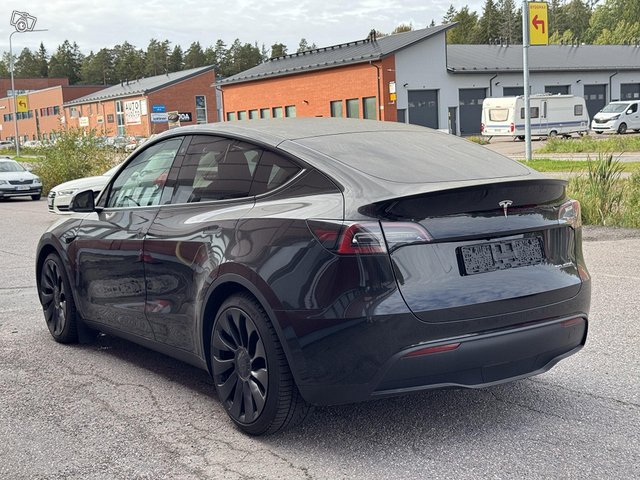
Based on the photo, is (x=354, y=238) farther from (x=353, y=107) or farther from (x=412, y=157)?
(x=353, y=107)

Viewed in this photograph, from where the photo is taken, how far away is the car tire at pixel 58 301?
20.2 feet

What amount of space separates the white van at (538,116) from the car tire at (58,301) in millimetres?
43194

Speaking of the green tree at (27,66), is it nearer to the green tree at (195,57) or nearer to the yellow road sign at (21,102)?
the green tree at (195,57)

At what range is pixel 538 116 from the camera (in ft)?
162

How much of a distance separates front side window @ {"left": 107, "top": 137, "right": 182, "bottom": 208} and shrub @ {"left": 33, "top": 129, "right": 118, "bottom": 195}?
22.8 metres

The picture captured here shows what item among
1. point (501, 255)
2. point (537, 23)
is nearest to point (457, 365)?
point (501, 255)

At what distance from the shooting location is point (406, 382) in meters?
3.77

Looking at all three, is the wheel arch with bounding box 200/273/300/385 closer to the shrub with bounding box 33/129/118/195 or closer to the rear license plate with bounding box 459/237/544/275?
the rear license plate with bounding box 459/237/544/275

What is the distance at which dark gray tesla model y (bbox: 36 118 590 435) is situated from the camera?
12.2 ft

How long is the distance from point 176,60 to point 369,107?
5241 inches

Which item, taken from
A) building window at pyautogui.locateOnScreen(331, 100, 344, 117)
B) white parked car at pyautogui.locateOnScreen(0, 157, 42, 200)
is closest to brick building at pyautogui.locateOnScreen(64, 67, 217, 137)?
building window at pyautogui.locateOnScreen(331, 100, 344, 117)

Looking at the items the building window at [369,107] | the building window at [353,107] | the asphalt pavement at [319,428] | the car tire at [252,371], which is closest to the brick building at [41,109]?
the building window at [353,107]

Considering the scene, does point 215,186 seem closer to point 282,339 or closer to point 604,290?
point 282,339

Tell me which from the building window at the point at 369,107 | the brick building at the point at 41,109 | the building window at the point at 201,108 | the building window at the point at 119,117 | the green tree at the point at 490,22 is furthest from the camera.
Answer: the green tree at the point at 490,22
